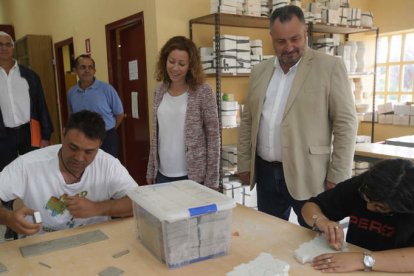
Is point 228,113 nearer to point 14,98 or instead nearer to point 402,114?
point 14,98

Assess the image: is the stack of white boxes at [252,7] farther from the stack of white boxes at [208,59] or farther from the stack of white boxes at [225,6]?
the stack of white boxes at [208,59]

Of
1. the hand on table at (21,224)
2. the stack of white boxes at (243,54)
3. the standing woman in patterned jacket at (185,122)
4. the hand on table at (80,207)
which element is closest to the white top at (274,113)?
the standing woman in patterned jacket at (185,122)

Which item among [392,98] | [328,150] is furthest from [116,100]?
[392,98]

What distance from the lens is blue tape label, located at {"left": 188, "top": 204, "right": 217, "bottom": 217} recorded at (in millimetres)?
1077

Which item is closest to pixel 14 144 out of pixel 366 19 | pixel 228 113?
pixel 228 113

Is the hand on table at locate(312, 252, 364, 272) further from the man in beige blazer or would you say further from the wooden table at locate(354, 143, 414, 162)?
the wooden table at locate(354, 143, 414, 162)

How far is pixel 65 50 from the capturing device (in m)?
5.79

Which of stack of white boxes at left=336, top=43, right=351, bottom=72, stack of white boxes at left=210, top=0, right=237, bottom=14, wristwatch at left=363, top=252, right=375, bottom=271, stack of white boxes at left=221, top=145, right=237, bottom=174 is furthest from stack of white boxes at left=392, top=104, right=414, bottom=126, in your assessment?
wristwatch at left=363, top=252, right=375, bottom=271

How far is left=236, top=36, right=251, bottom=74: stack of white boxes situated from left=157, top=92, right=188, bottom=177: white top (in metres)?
1.34

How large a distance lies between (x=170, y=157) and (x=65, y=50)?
4.51 m

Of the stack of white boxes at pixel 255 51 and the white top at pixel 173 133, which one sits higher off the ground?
the stack of white boxes at pixel 255 51

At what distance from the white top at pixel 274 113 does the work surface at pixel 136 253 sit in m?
0.48

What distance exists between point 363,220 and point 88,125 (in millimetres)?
1070

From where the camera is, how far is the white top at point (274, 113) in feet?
5.78
